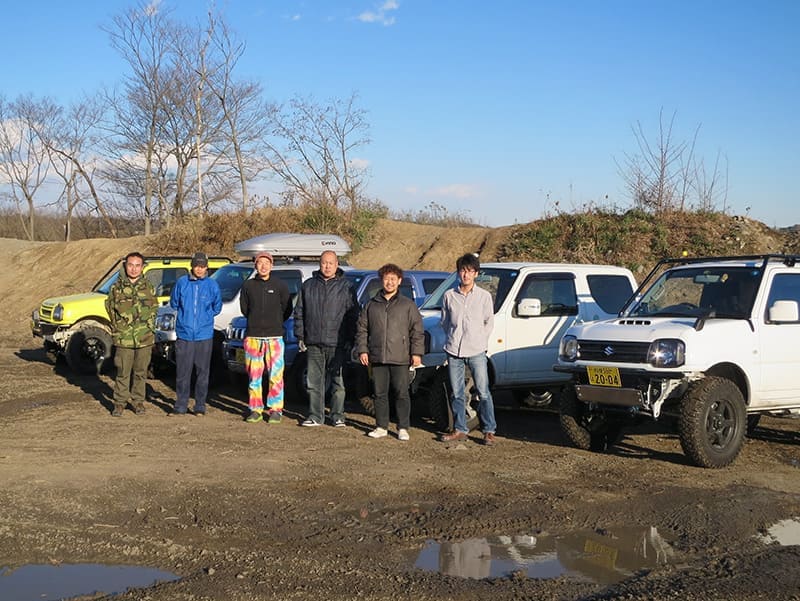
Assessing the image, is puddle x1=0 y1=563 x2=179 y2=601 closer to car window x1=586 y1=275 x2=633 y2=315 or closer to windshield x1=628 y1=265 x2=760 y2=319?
windshield x1=628 y1=265 x2=760 y2=319

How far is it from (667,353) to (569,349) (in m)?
1.03

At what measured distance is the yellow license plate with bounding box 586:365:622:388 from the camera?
26.9 ft

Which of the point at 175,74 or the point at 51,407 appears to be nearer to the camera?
the point at 51,407

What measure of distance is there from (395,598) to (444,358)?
18.2 ft

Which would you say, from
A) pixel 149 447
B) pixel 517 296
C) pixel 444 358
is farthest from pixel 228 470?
pixel 517 296

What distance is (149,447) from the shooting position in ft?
28.9

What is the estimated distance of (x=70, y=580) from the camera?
5141 millimetres

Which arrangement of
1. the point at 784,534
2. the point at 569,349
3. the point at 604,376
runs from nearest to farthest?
1. the point at 784,534
2. the point at 604,376
3. the point at 569,349

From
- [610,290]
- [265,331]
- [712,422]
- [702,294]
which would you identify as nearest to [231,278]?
[265,331]

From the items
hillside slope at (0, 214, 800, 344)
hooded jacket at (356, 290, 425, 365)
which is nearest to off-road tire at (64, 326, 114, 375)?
hooded jacket at (356, 290, 425, 365)

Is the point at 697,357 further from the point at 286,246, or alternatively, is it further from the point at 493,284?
the point at 286,246

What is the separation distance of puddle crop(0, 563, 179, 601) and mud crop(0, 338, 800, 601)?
0.10m

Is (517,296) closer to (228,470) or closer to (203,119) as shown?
(228,470)

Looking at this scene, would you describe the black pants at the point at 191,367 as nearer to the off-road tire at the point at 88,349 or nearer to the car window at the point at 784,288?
the off-road tire at the point at 88,349
